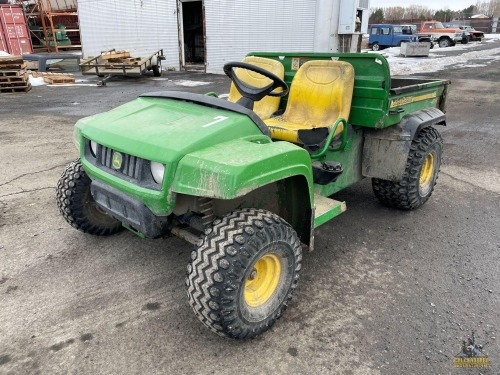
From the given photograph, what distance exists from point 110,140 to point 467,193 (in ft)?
12.5

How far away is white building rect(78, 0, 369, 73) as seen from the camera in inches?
520

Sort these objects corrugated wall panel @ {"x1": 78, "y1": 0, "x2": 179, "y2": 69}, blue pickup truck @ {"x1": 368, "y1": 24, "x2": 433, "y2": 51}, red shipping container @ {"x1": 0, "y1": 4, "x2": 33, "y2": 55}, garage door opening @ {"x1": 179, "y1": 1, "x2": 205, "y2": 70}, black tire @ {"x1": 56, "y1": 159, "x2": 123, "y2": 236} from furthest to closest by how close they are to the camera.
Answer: blue pickup truck @ {"x1": 368, "y1": 24, "x2": 433, "y2": 51} → red shipping container @ {"x1": 0, "y1": 4, "x2": 33, "y2": 55} → garage door opening @ {"x1": 179, "y1": 1, "x2": 205, "y2": 70} → corrugated wall panel @ {"x1": 78, "y1": 0, "x2": 179, "y2": 69} → black tire @ {"x1": 56, "y1": 159, "x2": 123, "y2": 236}

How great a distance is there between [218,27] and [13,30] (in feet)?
37.9

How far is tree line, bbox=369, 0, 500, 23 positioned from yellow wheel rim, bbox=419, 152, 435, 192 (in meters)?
53.2

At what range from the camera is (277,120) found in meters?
3.80

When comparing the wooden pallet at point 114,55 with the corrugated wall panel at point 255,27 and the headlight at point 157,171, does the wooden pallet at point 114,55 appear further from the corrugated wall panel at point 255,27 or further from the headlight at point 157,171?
the headlight at point 157,171

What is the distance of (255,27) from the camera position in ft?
46.9

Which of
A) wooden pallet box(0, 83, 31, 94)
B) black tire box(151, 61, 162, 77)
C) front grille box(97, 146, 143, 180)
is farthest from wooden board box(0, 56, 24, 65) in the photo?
front grille box(97, 146, 143, 180)

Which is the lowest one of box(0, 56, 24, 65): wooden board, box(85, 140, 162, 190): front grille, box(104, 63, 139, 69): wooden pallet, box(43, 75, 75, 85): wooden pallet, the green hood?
box(43, 75, 75, 85): wooden pallet

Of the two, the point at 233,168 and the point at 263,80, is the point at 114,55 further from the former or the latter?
the point at 233,168

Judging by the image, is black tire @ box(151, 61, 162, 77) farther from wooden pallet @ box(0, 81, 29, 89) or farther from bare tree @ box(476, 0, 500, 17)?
bare tree @ box(476, 0, 500, 17)

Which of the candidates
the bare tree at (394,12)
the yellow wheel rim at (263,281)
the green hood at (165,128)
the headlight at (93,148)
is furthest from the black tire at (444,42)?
the bare tree at (394,12)

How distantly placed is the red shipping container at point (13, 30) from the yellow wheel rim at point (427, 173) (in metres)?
21.3

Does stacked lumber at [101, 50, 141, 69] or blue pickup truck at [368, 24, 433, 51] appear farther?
blue pickup truck at [368, 24, 433, 51]
